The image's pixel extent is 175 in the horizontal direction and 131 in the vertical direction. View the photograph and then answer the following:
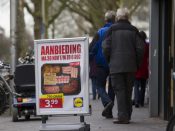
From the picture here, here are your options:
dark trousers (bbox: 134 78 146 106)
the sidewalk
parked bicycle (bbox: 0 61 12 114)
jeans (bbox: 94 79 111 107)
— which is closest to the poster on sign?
the sidewalk

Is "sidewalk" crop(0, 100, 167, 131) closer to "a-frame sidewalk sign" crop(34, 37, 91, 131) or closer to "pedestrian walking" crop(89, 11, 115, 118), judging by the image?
"pedestrian walking" crop(89, 11, 115, 118)

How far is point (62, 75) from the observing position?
10.4 m

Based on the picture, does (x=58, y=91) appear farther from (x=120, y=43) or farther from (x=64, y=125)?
(x=120, y=43)

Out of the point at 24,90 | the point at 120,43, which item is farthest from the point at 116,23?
the point at 24,90

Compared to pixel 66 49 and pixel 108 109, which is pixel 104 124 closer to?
pixel 108 109

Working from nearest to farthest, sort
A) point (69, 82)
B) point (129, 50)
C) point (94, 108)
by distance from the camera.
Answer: point (69, 82) < point (129, 50) < point (94, 108)

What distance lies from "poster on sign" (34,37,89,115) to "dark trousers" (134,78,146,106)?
6.93m

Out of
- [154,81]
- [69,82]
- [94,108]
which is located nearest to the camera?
[69,82]

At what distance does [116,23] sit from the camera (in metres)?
12.9

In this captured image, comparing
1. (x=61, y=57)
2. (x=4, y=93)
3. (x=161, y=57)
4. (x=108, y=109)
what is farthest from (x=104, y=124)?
(x=4, y=93)

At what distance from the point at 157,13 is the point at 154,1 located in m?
0.25

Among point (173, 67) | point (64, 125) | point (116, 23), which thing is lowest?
point (64, 125)

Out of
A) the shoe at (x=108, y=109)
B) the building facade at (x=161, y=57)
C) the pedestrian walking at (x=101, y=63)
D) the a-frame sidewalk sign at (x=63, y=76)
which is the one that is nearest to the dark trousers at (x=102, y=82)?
the pedestrian walking at (x=101, y=63)

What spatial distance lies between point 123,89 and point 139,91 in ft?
15.8
